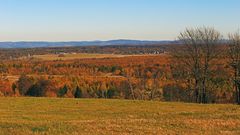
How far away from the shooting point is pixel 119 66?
319ft

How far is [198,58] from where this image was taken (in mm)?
46062

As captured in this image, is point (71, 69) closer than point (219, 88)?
No

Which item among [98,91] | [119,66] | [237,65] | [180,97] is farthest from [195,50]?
[119,66]

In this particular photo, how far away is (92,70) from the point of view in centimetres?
9806

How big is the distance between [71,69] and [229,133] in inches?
3468

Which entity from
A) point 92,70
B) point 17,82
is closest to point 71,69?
point 92,70

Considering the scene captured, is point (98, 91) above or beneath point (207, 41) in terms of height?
beneath

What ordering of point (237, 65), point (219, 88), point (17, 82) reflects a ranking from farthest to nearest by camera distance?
point (17, 82)
point (219, 88)
point (237, 65)

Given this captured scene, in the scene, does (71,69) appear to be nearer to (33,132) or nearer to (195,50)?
(195,50)

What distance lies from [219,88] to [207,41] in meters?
6.57

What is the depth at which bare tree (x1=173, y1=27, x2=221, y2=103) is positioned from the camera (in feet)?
151

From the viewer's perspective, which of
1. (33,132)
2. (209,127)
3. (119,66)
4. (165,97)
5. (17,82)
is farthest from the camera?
(119,66)

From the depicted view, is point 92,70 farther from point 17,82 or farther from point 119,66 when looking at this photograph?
point 17,82

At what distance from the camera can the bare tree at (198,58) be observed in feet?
151
